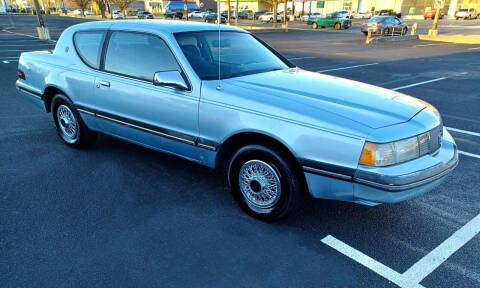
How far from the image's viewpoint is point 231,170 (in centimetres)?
329

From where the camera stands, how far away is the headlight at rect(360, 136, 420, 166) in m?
2.51

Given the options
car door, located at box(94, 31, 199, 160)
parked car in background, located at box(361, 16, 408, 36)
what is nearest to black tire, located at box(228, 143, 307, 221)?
car door, located at box(94, 31, 199, 160)

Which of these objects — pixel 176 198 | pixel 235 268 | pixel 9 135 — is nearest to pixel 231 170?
pixel 176 198

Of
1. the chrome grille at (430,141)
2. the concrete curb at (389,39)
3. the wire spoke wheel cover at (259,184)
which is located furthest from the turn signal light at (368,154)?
the concrete curb at (389,39)

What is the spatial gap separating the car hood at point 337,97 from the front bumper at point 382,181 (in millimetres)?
358

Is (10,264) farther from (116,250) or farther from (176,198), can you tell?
(176,198)

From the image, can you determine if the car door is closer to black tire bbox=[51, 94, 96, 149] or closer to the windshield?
the windshield

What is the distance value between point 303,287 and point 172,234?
1.18 m

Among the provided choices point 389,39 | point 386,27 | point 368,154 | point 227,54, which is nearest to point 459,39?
point 389,39

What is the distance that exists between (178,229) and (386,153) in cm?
181

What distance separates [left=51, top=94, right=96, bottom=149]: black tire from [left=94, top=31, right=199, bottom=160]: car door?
1.66ft

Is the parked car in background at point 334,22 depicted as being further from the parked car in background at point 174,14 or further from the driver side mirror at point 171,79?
the driver side mirror at point 171,79

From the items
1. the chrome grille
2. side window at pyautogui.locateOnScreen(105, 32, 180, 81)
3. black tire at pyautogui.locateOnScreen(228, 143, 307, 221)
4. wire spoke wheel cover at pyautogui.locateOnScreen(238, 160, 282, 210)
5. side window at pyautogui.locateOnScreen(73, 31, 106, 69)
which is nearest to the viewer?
the chrome grille

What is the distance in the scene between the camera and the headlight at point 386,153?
251cm
